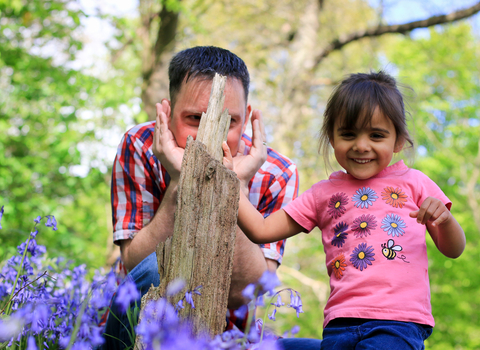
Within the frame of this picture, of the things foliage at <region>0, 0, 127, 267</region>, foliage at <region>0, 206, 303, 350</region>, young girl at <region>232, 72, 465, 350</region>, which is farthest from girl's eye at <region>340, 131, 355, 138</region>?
foliage at <region>0, 0, 127, 267</region>

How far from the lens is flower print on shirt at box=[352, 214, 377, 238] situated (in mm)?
1740

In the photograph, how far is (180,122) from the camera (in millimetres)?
2111

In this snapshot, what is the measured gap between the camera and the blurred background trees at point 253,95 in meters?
6.08

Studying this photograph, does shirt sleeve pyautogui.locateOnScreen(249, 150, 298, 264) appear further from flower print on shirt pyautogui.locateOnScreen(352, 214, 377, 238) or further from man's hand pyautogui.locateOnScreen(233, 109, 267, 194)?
flower print on shirt pyautogui.locateOnScreen(352, 214, 377, 238)

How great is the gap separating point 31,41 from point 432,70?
14074 millimetres

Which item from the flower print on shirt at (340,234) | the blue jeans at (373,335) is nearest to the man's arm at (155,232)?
the flower print on shirt at (340,234)

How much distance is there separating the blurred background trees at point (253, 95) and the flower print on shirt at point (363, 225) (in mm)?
538

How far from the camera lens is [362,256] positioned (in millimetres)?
1697

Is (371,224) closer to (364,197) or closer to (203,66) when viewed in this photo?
(364,197)

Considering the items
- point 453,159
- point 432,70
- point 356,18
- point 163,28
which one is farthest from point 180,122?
point 432,70

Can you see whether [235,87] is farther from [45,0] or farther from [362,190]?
[45,0]

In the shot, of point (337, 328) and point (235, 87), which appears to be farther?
point (235, 87)

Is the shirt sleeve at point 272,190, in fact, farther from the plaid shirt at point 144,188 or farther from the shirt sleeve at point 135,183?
the shirt sleeve at point 135,183

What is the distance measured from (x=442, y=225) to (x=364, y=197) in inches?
13.2
